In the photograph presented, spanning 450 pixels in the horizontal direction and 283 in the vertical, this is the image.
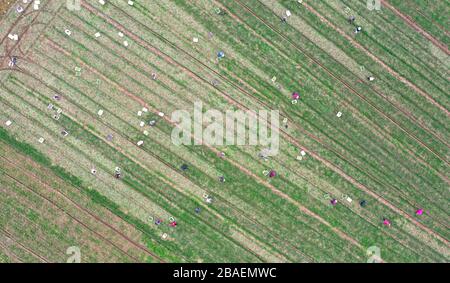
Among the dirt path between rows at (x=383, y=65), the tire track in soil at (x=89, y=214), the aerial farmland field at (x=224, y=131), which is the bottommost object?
the tire track in soil at (x=89, y=214)

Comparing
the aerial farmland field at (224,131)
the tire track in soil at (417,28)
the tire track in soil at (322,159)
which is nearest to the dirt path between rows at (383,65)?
the aerial farmland field at (224,131)

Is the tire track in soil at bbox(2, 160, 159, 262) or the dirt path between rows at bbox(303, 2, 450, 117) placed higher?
the dirt path between rows at bbox(303, 2, 450, 117)

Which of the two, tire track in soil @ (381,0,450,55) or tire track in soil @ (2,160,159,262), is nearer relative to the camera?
tire track in soil @ (2,160,159,262)

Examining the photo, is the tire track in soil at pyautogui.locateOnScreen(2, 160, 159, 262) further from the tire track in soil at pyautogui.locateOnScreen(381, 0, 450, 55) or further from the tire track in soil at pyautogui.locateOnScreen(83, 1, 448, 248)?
the tire track in soil at pyautogui.locateOnScreen(381, 0, 450, 55)

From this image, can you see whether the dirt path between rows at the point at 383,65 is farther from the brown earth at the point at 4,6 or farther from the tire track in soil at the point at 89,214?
the brown earth at the point at 4,6

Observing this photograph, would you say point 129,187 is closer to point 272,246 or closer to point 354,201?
point 272,246

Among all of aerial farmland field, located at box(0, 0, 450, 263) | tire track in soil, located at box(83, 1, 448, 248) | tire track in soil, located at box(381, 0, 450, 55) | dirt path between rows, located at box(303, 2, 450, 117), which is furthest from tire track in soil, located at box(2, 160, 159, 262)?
tire track in soil, located at box(381, 0, 450, 55)

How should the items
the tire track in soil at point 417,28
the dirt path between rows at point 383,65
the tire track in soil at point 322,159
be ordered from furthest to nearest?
the tire track in soil at point 417,28
the dirt path between rows at point 383,65
the tire track in soil at point 322,159

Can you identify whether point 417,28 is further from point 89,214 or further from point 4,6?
point 4,6
